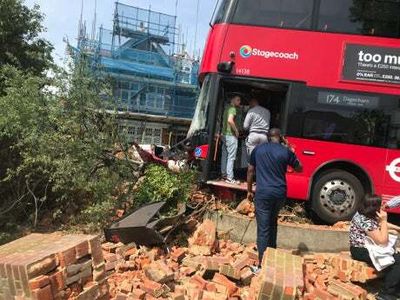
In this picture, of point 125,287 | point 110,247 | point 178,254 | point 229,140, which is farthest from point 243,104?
point 125,287

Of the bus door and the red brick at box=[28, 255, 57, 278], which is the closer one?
the red brick at box=[28, 255, 57, 278]

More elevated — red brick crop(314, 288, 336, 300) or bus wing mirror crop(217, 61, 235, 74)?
bus wing mirror crop(217, 61, 235, 74)

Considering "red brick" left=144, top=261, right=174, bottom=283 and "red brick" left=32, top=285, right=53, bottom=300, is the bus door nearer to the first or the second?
"red brick" left=144, top=261, right=174, bottom=283

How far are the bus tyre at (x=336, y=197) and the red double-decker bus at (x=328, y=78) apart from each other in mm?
16

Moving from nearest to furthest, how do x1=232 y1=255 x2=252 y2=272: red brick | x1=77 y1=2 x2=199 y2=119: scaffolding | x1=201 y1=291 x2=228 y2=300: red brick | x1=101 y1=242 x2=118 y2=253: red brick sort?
x1=201 y1=291 x2=228 y2=300: red brick, x1=232 y1=255 x2=252 y2=272: red brick, x1=101 y1=242 x2=118 y2=253: red brick, x1=77 y1=2 x2=199 y2=119: scaffolding

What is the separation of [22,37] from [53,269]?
12.4 metres

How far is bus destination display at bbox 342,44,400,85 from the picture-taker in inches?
345

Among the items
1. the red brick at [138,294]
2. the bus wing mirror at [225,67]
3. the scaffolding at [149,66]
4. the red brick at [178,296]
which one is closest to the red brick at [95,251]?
the red brick at [138,294]

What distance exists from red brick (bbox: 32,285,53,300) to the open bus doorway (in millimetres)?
4685

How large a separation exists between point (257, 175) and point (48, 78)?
13.7 ft

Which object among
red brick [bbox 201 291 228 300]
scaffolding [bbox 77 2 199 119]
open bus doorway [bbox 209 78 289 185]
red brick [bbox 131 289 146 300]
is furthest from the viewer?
scaffolding [bbox 77 2 199 119]

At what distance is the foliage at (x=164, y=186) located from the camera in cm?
860

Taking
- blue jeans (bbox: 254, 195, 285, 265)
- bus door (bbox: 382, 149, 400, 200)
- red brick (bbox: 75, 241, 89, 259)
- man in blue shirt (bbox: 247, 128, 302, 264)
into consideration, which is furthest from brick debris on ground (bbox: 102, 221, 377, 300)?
bus door (bbox: 382, 149, 400, 200)

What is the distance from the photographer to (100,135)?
8.97 metres
